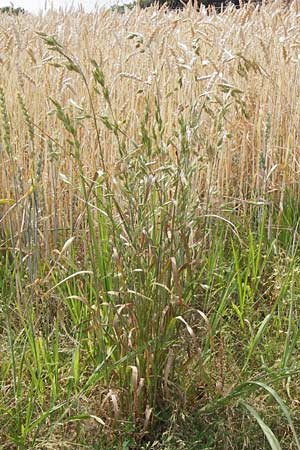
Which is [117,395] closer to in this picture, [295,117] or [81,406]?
[81,406]

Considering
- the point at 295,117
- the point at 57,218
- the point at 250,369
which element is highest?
the point at 295,117

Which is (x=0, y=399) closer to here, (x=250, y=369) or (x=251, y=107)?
(x=250, y=369)

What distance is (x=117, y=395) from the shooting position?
133cm

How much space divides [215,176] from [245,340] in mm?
558

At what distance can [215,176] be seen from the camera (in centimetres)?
197

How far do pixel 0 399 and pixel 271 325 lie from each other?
2.32 feet

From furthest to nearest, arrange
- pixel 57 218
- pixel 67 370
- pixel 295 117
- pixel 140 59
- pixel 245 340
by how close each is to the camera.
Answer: pixel 140 59, pixel 295 117, pixel 57 218, pixel 245 340, pixel 67 370

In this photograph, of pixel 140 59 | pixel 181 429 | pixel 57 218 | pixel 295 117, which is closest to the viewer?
pixel 181 429

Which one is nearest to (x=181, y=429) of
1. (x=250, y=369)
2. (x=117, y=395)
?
(x=117, y=395)

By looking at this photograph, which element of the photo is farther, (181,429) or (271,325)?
(271,325)

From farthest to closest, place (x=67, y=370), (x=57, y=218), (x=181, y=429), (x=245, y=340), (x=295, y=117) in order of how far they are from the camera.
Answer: (x=295, y=117) < (x=57, y=218) < (x=245, y=340) < (x=67, y=370) < (x=181, y=429)

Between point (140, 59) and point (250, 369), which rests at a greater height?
point (140, 59)

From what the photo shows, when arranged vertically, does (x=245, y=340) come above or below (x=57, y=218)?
below

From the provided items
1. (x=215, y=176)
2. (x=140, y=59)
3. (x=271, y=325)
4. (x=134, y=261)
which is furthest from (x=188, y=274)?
(x=140, y=59)
